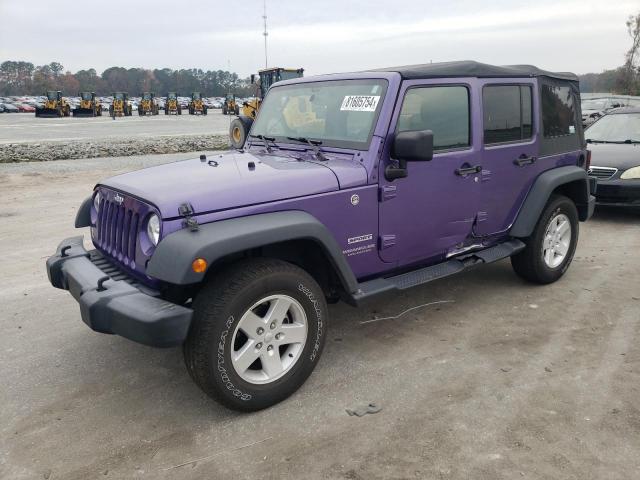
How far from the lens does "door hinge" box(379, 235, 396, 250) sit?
3.63 m

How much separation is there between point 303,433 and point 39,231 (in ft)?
18.6

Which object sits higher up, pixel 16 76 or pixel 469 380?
pixel 16 76

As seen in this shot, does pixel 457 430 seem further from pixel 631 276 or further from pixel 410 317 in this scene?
pixel 631 276

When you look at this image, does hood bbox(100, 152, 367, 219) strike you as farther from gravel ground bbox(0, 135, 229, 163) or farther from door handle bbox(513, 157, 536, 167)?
gravel ground bbox(0, 135, 229, 163)

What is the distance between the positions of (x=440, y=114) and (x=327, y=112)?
830 millimetres

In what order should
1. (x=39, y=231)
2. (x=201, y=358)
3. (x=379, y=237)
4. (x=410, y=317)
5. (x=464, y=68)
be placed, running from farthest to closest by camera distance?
(x=39, y=231) < (x=410, y=317) < (x=464, y=68) < (x=379, y=237) < (x=201, y=358)

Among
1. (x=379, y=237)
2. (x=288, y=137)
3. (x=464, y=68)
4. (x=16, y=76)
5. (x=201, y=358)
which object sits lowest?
(x=201, y=358)

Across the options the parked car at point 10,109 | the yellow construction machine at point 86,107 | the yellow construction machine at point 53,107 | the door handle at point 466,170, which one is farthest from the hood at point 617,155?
the parked car at point 10,109

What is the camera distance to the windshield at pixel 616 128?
833 cm

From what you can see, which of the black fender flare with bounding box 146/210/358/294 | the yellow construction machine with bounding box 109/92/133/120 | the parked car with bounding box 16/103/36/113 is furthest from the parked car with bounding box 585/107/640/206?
the parked car with bounding box 16/103/36/113

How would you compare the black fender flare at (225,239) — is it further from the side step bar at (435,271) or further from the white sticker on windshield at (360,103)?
the white sticker on windshield at (360,103)

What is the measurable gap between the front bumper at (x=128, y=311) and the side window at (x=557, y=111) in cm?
373

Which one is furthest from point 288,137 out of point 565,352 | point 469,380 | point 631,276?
point 631,276

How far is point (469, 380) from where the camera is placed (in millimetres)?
3393
